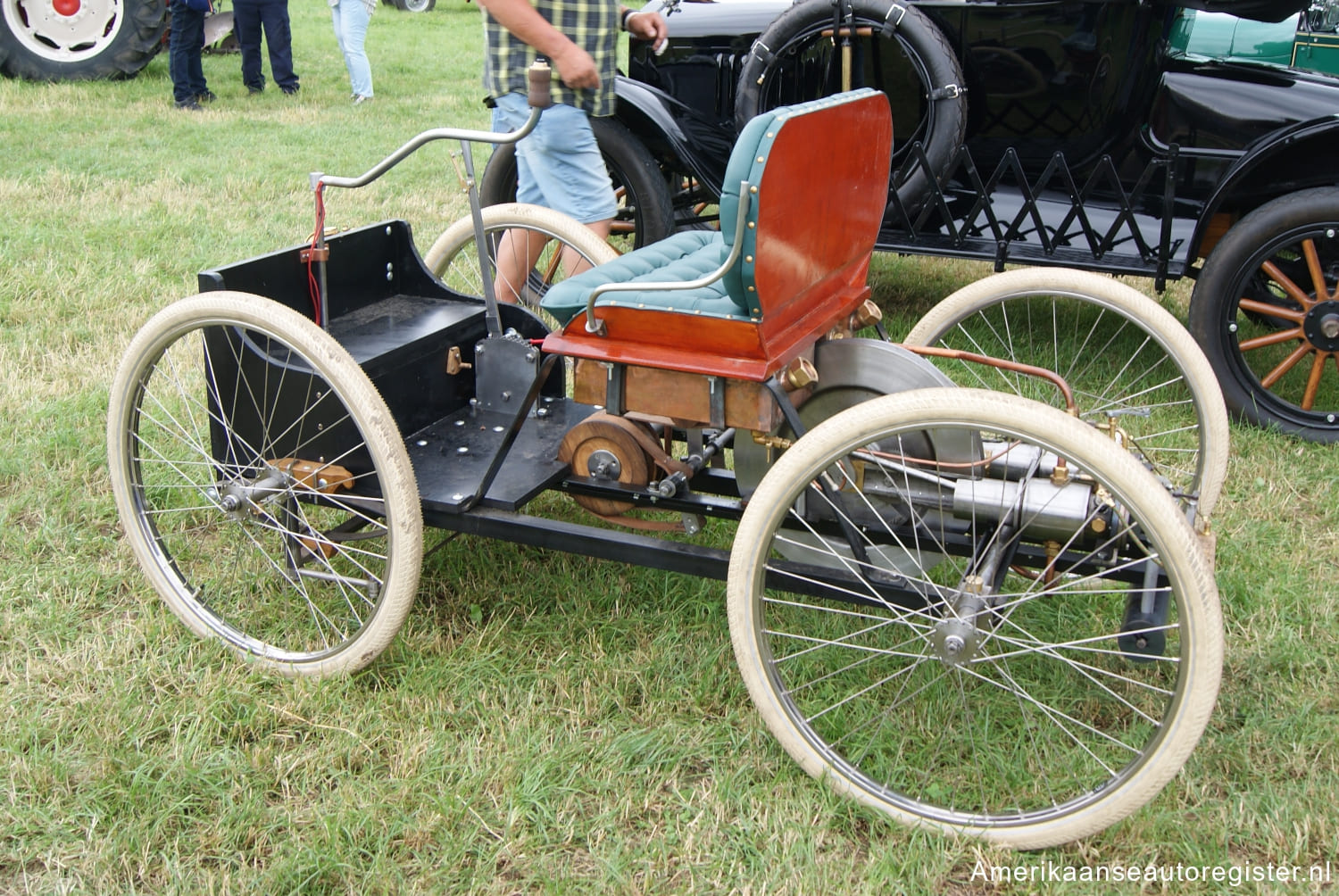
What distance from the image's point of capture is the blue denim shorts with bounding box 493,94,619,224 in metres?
3.31

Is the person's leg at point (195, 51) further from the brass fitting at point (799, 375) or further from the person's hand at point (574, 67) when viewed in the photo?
the brass fitting at point (799, 375)

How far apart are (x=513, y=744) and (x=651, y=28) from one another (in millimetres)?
2276

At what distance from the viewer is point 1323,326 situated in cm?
355

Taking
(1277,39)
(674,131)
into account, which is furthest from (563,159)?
(1277,39)

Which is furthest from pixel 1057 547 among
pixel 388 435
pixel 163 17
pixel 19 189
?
pixel 163 17

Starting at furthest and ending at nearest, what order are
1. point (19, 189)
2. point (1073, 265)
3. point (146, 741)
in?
point (19, 189)
point (1073, 265)
point (146, 741)

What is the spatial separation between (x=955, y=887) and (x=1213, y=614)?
676 millimetres

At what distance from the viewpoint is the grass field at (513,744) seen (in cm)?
204

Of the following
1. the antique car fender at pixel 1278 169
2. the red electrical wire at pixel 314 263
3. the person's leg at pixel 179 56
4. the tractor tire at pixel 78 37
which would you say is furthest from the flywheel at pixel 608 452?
the tractor tire at pixel 78 37

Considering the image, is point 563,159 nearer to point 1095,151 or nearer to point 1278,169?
point 1095,151

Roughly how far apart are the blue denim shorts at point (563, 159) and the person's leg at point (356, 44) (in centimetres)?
672

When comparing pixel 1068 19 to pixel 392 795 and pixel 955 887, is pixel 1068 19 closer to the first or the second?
pixel 955 887

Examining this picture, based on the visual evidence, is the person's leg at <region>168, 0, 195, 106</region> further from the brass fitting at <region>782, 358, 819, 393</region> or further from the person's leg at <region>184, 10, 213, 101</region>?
the brass fitting at <region>782, 358, 819, 393</region>

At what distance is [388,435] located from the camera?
2252 millimetres
